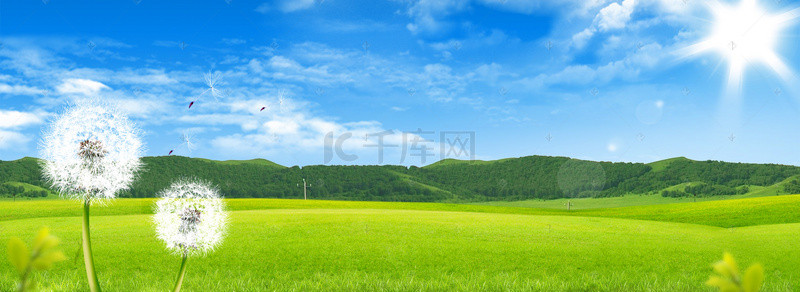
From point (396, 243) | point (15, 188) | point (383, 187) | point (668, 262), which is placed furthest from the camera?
point (383, 187)

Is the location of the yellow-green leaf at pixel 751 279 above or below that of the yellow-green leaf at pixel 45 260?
below

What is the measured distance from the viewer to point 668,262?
595 inches

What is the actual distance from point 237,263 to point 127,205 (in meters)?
40.2

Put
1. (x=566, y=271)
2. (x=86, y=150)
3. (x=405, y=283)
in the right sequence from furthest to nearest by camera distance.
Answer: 1. (x=566, y=271)
2. (x=405, y=283)
3. (x=86, y=150)

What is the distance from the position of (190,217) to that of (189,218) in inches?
0.5

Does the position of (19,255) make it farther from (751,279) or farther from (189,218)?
(189,218)

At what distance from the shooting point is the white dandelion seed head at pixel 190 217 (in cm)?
374

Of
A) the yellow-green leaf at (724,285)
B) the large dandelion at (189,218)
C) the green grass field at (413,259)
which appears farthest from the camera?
the green grass field at (413,259)

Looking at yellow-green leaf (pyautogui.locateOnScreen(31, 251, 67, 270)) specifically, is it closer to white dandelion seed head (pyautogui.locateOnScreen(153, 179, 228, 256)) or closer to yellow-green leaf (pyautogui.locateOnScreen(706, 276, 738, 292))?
yellow-green leaf (pyautogui.locateOnScreen(706, 276, 738, 292))

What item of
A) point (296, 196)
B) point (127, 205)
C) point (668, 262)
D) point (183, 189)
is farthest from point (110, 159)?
point (296, 196)

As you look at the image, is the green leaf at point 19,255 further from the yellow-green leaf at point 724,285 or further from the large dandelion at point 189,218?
the large dandelion at point 189,218

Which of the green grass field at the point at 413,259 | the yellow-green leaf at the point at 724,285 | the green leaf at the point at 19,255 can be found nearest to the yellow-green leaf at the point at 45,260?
the green leaf at the point at 19,255

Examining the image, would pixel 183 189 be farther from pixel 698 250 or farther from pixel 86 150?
pixel 698 250

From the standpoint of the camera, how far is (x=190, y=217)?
3.73 metres
